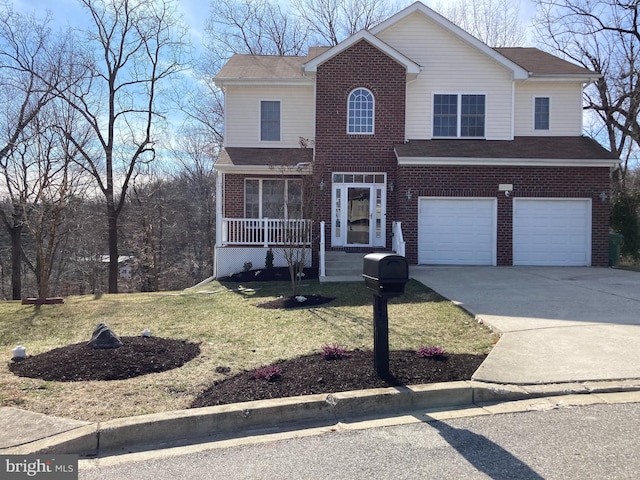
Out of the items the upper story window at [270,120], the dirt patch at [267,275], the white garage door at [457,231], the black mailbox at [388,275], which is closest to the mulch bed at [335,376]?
the black mailbox at [388,275]

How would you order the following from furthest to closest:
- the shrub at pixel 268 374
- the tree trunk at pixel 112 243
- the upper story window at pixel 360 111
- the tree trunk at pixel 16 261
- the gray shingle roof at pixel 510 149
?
1. the tree trunk at pixel 112 243
2. the tree trunk at pixel 16 261
3. the upper story window at pixel 360 111
4. the gray shingle roof at pixel 510 149
5. the shrub at pixel 268 374

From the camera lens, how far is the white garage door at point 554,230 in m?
15.1

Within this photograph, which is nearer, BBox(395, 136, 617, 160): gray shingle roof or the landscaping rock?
the landscaping rock

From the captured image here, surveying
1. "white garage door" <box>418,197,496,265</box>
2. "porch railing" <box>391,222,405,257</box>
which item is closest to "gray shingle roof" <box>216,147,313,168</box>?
"porch railing" <box>391,222,405,257</box>

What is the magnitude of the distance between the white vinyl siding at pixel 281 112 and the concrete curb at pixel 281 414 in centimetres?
1399

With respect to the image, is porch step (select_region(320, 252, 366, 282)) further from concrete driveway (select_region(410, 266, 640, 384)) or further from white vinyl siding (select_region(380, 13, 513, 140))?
white vinyl siding (select_region(380, 13, 513, 140))

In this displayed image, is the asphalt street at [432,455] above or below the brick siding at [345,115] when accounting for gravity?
below

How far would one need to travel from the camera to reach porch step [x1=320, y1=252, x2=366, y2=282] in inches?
530

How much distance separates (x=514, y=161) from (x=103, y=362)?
43.7 feet

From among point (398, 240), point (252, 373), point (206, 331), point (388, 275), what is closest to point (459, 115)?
point (398, 240)

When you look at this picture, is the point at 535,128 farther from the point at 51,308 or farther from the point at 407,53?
the point at 51,308

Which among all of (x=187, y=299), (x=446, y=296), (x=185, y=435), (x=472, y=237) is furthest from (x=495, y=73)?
(x=185, y=435)

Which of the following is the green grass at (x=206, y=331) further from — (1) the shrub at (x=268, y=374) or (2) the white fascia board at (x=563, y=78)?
(2) the white fascia board at (x=563, y=78)

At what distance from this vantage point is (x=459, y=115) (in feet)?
54.3
